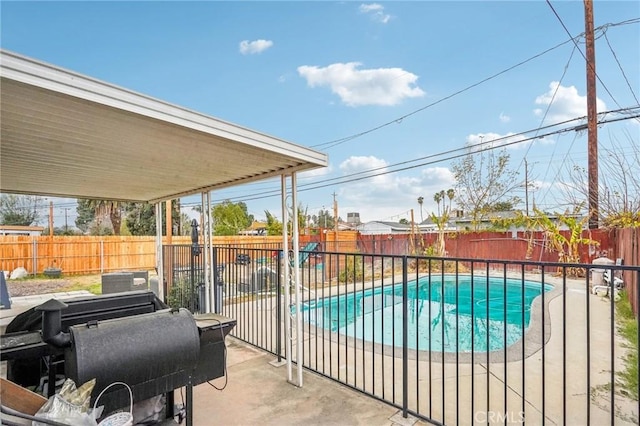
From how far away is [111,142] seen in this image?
2.39 metres

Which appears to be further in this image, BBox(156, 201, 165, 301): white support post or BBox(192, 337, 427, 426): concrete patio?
BBox(156, 201, 165, 301): white support post

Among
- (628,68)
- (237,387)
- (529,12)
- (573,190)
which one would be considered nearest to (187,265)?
(237,387)

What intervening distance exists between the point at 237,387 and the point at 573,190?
1189cm

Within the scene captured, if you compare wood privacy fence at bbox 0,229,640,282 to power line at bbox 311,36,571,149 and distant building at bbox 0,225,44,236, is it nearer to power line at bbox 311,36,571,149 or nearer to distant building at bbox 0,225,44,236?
distant building at bbox 0,225,44,236

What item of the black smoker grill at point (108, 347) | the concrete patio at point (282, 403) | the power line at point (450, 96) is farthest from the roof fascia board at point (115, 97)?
the power line at point (450, 96)

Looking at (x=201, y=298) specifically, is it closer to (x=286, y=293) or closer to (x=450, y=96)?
(x=286, y=293)

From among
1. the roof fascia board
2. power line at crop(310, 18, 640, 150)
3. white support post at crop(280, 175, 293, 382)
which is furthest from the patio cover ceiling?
power line at crop(310, 18, 640, 150)

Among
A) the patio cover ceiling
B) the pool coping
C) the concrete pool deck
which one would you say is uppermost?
the patio cover ceiling

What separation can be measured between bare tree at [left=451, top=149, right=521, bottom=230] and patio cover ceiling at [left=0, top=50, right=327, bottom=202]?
14.2 metres


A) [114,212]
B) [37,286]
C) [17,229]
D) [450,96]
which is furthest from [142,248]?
[450,96]

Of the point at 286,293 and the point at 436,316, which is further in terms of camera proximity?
the point at 436,316

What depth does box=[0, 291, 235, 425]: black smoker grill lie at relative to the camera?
1644 millimetres

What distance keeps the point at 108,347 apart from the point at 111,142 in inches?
57.0

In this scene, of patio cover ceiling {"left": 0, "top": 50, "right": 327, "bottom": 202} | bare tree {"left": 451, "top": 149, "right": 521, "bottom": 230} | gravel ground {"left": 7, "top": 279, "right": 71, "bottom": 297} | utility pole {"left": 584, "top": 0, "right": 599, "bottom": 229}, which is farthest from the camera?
bare tree {"left": 451, "top": 149, "right": 521, "bottom": 230}
